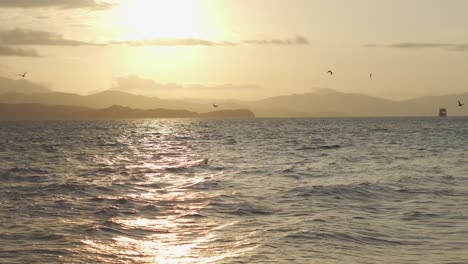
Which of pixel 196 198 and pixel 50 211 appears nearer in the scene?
pixel 50 211

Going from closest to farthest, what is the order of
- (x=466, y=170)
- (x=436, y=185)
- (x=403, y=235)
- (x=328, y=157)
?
(x=403, y=235), (x=436, y=185), (x=466, y=170), (x=328, y=157)

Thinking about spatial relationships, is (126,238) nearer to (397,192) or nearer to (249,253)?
(249,253)

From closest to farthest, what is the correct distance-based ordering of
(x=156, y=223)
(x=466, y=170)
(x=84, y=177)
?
(x=156, y=223), (x=84, y=177), (x=466, y=170)

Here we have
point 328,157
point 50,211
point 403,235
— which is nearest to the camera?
point 403,235

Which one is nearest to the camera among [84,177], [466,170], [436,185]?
[436,185]

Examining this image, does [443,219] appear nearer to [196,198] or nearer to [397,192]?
[397,192]

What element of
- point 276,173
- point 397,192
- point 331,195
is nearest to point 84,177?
point 276,173

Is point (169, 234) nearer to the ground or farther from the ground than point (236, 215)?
nearer to the ground

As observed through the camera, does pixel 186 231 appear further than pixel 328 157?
No

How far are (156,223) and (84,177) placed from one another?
1743 cm

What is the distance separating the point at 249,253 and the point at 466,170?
28.1 metres

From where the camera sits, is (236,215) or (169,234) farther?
(236,215)

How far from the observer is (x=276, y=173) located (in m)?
39.1

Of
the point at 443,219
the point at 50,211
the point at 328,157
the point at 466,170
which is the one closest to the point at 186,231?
the point at 50,211
